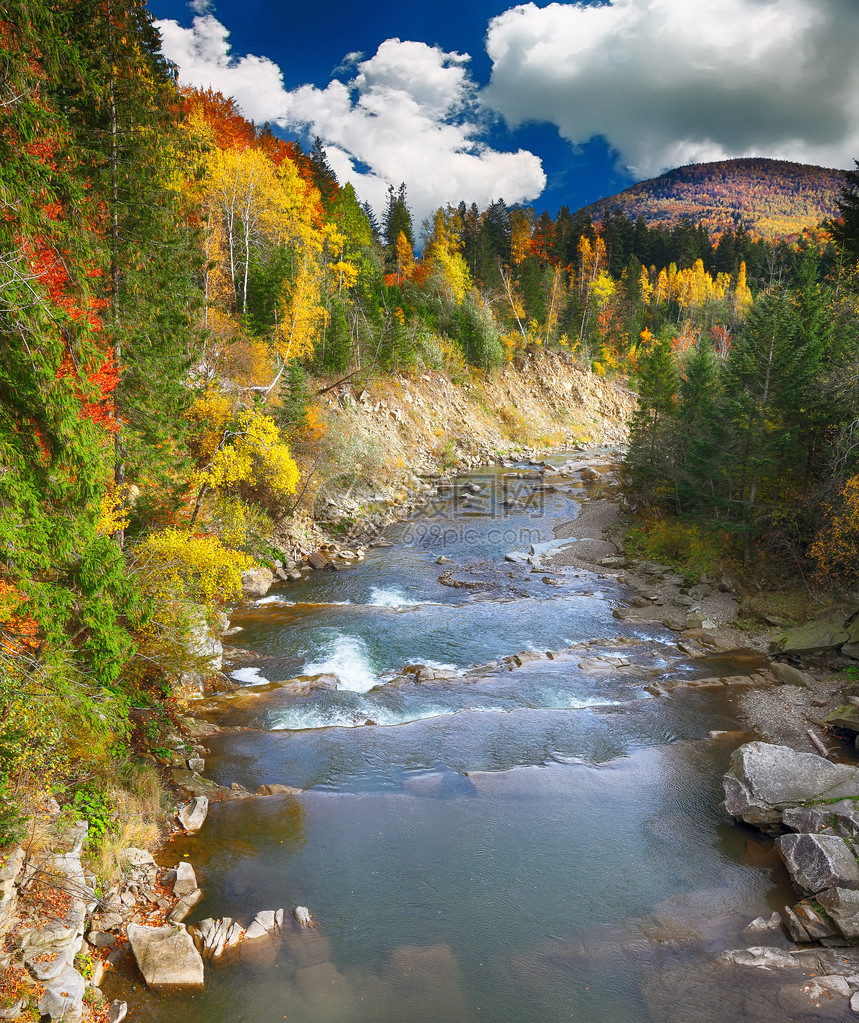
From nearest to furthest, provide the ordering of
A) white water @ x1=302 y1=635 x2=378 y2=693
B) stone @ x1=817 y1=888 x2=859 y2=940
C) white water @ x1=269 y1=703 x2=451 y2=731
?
1. stone @ x1=817 y1=888 x2=859 y2=940
2. white water @ x1=269 y1=703 x2=451 y2=731
3. white water @ x1=302 y1=635 x2=378 y2=693

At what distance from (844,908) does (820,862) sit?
2.92 feet

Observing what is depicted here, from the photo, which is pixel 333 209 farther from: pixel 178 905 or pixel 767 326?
pixel 178 905

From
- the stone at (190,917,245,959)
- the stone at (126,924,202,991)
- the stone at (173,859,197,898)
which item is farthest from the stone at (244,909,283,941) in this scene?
the stone at (173,859,197,898)

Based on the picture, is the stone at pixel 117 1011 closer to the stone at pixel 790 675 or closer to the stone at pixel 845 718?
the stone at pixel 845 718

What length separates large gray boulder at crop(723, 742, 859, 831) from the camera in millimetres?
11867

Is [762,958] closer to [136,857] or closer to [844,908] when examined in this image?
[844,908]

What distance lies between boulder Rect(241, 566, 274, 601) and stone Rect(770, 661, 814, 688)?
19632mm

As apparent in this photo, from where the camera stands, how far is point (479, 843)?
11.6 m

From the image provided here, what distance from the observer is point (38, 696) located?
8688 millimetres

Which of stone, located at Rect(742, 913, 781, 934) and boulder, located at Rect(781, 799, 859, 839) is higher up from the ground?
boulder, located at Rect(781, 799, 859, 839)

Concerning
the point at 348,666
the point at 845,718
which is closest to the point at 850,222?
the point at 845,718

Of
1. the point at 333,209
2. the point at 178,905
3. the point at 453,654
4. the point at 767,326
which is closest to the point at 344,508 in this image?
the point at 453,654

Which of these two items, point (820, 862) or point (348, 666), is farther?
point (348, 666)

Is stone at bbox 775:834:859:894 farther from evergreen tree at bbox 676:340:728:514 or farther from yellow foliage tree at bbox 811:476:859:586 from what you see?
evergreen tree at bbox 676:340:728:514
